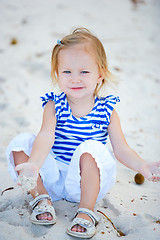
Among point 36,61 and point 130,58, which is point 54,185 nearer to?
point 36,61

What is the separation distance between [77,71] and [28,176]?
26.2 inches

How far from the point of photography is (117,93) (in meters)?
3.80

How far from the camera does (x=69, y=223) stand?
1606mm

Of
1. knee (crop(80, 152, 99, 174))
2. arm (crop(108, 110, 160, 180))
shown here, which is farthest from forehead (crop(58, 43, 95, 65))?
knee (crop(80, 152, 99, 174))

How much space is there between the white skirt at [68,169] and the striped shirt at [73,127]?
77mm

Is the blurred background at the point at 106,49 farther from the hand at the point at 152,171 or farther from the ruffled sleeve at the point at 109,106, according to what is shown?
the hand at the point at 152,171

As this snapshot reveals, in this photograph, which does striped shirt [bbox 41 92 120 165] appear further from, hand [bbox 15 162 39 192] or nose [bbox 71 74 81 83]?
hand [bbox 15 162 39 192]

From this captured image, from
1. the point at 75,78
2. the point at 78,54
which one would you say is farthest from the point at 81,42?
the point at 75,78

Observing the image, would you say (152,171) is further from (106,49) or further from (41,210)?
(106,49)

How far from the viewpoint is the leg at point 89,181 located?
5.32ft

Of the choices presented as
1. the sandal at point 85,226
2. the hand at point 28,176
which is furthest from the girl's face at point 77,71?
the sandal at point 85,226

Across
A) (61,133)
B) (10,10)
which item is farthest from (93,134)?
(10,10)

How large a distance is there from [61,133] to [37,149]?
255 millimetres

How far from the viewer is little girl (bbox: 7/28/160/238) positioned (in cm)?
162
